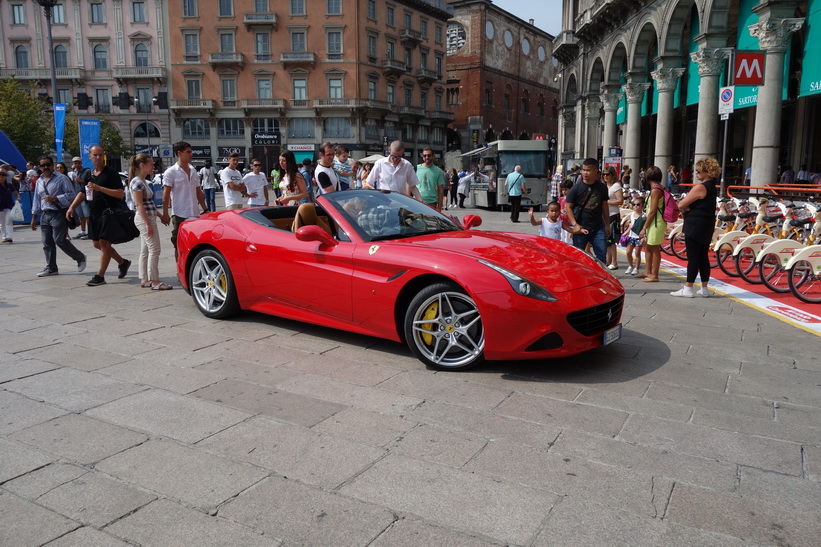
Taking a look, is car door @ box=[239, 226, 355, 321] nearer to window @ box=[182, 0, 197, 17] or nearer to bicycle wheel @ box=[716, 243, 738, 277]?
bicycle wheel @ box=[716, 243, 738, 277]

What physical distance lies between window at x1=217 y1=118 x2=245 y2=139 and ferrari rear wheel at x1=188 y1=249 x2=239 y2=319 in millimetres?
54022

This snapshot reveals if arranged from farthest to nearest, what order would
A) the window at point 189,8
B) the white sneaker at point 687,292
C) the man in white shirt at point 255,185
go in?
1. the window at point 189,8
2. the man in white shirt at point 255,185
3. the white sneaker at point 687,292

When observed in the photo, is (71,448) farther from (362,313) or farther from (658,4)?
(658,4)

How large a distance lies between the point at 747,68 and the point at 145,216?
10033 mm

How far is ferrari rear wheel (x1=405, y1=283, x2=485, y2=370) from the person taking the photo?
457 centimetres

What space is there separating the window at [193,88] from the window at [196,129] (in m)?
2.22

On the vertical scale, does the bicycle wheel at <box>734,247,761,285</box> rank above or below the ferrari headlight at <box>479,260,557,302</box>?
below

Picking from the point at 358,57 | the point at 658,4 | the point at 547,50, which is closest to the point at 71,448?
the point at 658,4

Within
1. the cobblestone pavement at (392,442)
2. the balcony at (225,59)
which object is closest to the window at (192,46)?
the balcony at (225,59)

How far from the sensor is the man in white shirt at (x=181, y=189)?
26.8 feet

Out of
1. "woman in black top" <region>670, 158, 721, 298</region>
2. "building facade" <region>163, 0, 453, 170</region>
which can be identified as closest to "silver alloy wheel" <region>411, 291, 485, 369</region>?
"woman in black top" <region>670, 158, 721, 298</region>

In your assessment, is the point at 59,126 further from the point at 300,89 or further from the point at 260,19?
the point at 260,19

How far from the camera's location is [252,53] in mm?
56812

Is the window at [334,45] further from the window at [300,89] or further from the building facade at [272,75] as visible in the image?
the window at [300,89]
